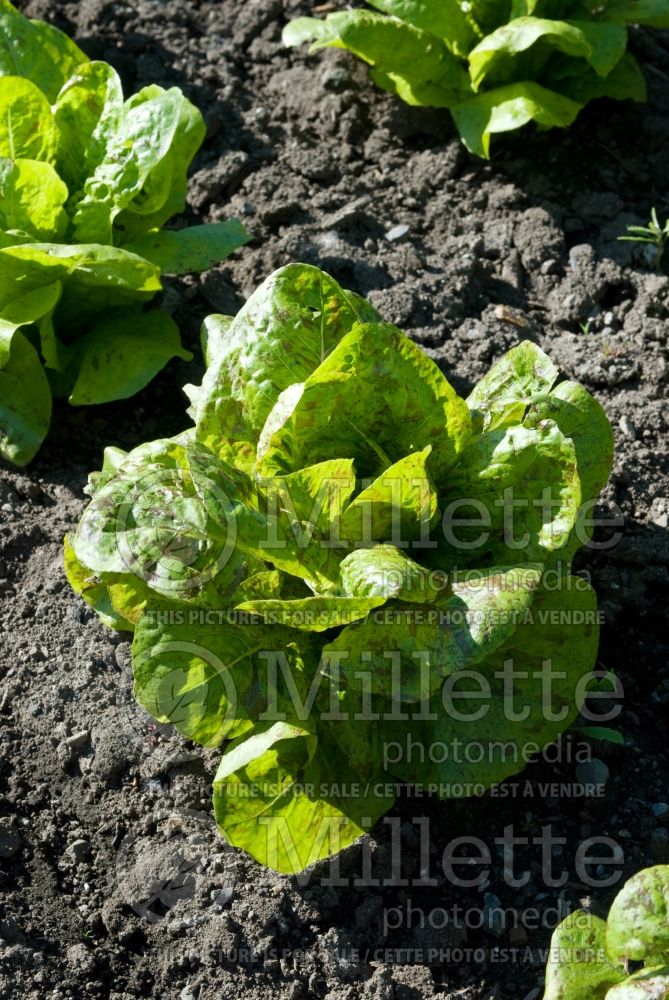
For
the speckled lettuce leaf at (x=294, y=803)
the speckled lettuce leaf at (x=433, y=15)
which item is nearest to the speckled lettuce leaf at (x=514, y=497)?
the speckled lettuce leaf at (x=294, y=803)

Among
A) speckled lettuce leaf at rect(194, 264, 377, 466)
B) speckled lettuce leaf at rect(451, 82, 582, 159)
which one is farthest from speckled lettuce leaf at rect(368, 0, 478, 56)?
speckled lettuce leaf at rect(194, 264, 377, 466)

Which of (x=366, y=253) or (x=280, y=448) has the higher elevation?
(x=280, y=448)

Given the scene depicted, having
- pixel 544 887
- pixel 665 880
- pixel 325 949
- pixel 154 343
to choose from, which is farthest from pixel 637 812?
pixel 154 343

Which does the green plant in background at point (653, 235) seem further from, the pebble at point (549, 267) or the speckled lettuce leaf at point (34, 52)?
the speckled lettuce leaf at point (34, 52)

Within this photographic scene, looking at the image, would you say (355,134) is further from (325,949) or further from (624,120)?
(325,949)

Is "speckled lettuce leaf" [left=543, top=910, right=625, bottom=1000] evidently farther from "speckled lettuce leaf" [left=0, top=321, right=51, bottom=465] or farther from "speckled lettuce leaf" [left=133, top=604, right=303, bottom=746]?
"speckled lettuce leaf" [left=0, top=321, right=51, bottom=465]

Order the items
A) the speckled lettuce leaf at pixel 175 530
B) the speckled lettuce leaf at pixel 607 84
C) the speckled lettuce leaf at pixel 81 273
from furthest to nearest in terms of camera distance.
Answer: the speckled lettuce leaf at pixel 607 84
the speckled lettuce leaf at pixel 81 273
the speckled lettuce leaf at pixel 175 530

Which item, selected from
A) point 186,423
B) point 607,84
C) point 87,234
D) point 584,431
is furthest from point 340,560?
point 607,84

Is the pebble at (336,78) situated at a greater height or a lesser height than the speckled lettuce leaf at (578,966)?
greater
